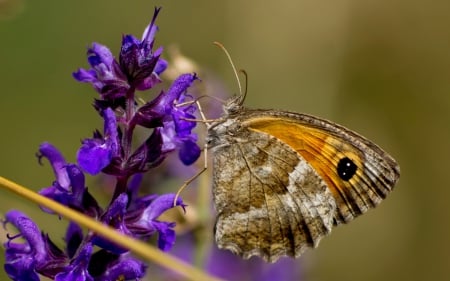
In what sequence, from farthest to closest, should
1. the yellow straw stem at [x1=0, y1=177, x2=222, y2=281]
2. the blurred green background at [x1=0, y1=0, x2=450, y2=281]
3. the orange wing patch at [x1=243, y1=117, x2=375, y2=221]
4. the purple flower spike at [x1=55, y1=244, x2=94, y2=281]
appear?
the blurred green background at [x1=0, y1=0, x2=450, y2=281], the orange wing patch at [x1=243, y1=117, x2=375, y2=221], the purple flower spike at [x1=55, y1=244, x2=94, y2=281], the yellow straw stem at [x1=0, y1=177, x2=222, y2=281]

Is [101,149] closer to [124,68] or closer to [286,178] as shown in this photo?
[124,68]

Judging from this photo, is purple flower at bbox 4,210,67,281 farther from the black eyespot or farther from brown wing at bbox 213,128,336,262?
the black eyespot

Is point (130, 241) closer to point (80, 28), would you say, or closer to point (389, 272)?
point (389, 272)

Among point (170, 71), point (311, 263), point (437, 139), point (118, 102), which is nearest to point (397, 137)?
point (437, 139)

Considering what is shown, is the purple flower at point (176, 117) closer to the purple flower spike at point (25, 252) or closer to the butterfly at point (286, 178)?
the butterfly at point (286, 178)

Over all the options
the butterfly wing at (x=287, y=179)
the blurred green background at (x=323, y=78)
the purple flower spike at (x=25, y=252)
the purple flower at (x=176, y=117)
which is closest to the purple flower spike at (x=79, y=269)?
the purple flower spike at (x=25, y=252)

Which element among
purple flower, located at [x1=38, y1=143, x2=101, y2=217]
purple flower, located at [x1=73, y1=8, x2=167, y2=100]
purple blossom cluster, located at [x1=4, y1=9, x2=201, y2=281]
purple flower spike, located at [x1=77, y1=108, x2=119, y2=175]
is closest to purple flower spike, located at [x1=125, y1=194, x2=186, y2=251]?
purple blossom cluster, located at [x1=4, y1=9, x2=201, y2=281]
